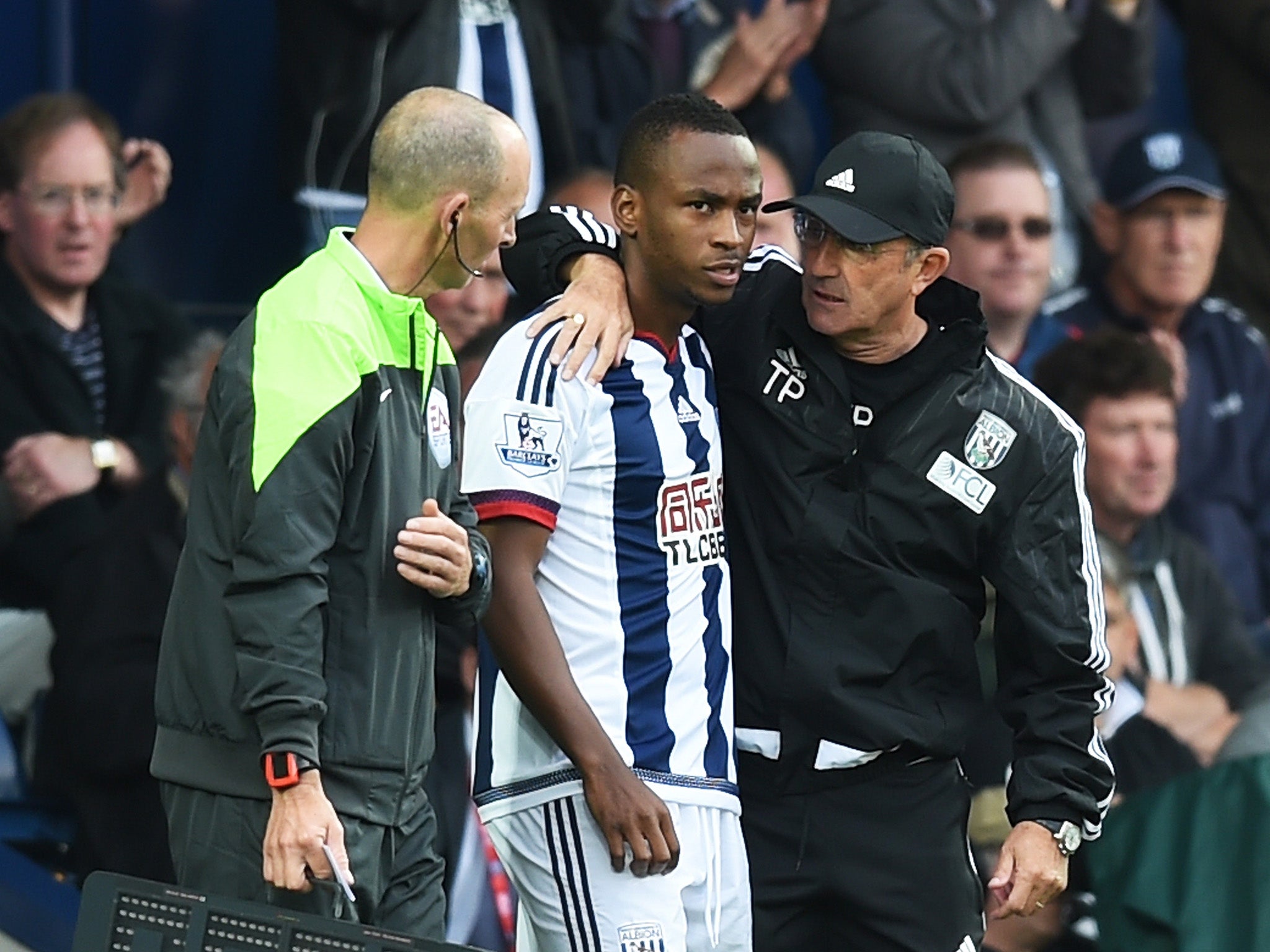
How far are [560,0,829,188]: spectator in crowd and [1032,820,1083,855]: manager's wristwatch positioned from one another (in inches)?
117

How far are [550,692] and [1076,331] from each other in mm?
3838

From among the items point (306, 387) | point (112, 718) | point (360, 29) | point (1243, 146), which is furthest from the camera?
point (1243, 146)

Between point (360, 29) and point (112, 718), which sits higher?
point (360, 29)

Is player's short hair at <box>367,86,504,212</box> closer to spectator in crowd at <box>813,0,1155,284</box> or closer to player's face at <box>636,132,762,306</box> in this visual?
player's face at <box>636,132,762,306</box>

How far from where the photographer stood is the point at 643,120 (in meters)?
3.94

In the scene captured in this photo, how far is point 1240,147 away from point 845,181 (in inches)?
176

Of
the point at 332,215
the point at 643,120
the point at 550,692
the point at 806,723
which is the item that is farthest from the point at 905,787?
the point at 332,215

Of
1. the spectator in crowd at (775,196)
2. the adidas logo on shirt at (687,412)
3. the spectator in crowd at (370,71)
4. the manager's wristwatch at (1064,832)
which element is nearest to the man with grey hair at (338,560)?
the adidas logo on shirt at (687,412)

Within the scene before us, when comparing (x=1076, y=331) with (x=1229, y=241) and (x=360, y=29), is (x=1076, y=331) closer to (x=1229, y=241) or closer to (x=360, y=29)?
(x=1229, y=241)

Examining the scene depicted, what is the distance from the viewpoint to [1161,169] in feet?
24.0

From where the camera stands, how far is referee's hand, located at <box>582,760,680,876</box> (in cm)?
370

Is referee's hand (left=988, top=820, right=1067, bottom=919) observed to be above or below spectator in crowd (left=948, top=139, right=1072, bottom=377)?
below

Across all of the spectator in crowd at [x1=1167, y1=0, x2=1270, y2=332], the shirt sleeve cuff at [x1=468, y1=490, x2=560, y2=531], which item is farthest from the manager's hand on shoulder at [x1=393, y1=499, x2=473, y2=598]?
the spectator in crowd at [x1=1167, y1=0, x2=1270, y2=332]

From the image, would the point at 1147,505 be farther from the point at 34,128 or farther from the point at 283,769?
the point at 283,769
